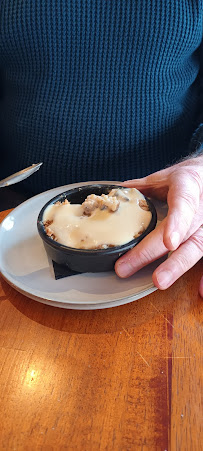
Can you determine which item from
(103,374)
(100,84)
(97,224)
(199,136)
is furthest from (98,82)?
(103,374)

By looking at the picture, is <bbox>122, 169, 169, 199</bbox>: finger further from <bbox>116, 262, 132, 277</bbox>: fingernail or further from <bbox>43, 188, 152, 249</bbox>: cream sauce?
<bbox>116, 262, 132, 277</bbox>: fingernail

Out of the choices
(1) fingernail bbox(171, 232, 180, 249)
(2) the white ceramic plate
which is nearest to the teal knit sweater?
(2) the white ceramic plate

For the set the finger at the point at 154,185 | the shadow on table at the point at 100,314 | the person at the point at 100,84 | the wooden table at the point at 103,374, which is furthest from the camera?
the person at the point at 100,84

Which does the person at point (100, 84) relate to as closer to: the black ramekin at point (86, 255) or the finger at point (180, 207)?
the finger at point (180, 207)

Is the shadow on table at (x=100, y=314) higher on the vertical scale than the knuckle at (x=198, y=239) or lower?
lower

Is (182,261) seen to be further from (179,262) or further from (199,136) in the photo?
(199,136)

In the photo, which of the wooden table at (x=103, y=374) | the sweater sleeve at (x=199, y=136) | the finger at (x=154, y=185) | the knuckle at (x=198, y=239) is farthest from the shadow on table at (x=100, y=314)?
the sweater sleeve at (x=199, y=136)
